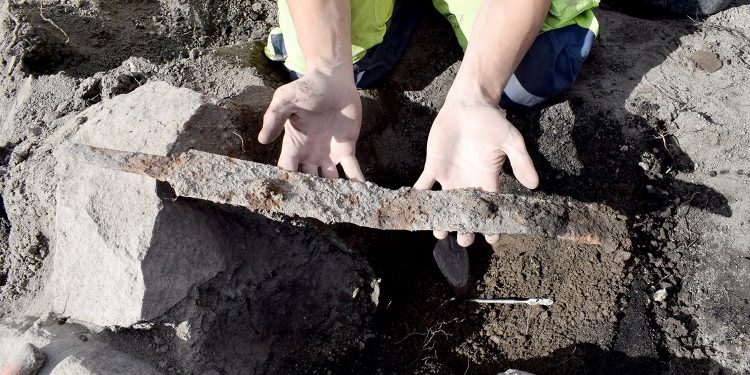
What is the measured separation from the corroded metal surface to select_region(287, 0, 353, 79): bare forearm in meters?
0.54

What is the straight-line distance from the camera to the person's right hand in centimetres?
183

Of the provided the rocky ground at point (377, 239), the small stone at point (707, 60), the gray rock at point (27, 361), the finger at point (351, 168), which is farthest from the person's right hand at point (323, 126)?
the small stone at point (707, 60)

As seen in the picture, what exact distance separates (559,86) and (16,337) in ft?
6.62

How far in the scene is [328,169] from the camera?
194 cm

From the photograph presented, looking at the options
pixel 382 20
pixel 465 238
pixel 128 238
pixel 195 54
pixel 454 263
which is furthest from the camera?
pixel 195 54

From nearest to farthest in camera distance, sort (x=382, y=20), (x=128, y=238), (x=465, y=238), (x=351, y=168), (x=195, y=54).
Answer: (x=128, y=238) < (x=465, y=238) < (x=351, y=168) < (x=382, y=20) < (x=195, y=54)

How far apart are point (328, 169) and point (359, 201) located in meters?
0.41

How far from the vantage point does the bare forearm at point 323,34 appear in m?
1.95

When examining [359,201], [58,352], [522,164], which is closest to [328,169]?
[359,201]

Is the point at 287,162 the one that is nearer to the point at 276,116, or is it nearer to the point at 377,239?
the point at 276,116

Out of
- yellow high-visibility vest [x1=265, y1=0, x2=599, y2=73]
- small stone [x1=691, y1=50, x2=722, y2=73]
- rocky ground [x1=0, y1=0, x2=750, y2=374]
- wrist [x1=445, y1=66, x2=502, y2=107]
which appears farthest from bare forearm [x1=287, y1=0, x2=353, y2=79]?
small stone [x1=691, y1=50, x2=722, y2=73]

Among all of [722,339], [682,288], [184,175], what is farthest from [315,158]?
[722,339]

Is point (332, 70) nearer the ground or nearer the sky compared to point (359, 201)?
nearer the sky

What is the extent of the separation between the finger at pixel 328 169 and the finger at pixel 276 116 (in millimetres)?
248
